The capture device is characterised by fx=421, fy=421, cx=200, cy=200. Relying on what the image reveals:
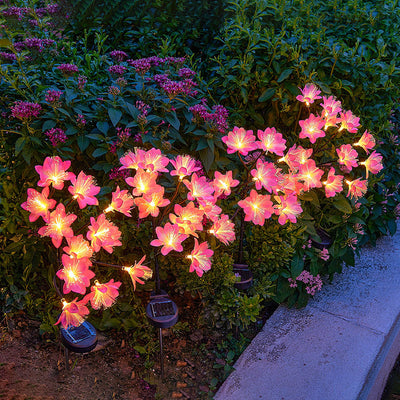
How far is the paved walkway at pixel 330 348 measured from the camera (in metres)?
2.18

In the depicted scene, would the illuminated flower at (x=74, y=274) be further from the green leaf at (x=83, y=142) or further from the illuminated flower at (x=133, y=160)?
the green leaf at (x=83, y=142)

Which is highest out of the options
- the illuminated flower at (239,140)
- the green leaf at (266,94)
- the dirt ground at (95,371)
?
the illuminated flower at (239,140)

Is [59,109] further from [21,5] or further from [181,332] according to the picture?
[21,5]

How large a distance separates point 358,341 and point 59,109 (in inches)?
83.3

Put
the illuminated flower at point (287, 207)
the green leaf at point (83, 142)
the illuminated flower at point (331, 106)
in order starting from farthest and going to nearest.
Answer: the illuminated flower at point (331, 106) < the green leaf at point (83, 142) < the illuminated flower at point (287, 207)

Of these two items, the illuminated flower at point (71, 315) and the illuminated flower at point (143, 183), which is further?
the illuminated flower at point (143, 183)

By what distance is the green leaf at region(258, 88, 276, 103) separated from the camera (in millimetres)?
2646

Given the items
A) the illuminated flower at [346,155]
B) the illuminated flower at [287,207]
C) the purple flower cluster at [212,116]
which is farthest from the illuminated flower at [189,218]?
the illuminated flower at [346,155]

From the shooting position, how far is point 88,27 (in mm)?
3771

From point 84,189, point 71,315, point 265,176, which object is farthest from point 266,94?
point 71,315

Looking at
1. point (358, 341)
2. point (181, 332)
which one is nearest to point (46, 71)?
point (181, 332)

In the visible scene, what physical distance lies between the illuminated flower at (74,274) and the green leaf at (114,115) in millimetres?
774

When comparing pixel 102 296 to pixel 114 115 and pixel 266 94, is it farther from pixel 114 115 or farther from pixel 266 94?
pixel 266 94

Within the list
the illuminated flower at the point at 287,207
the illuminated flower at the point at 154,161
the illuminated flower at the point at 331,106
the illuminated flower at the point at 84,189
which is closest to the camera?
the illuminated flower at the point at 84,189
